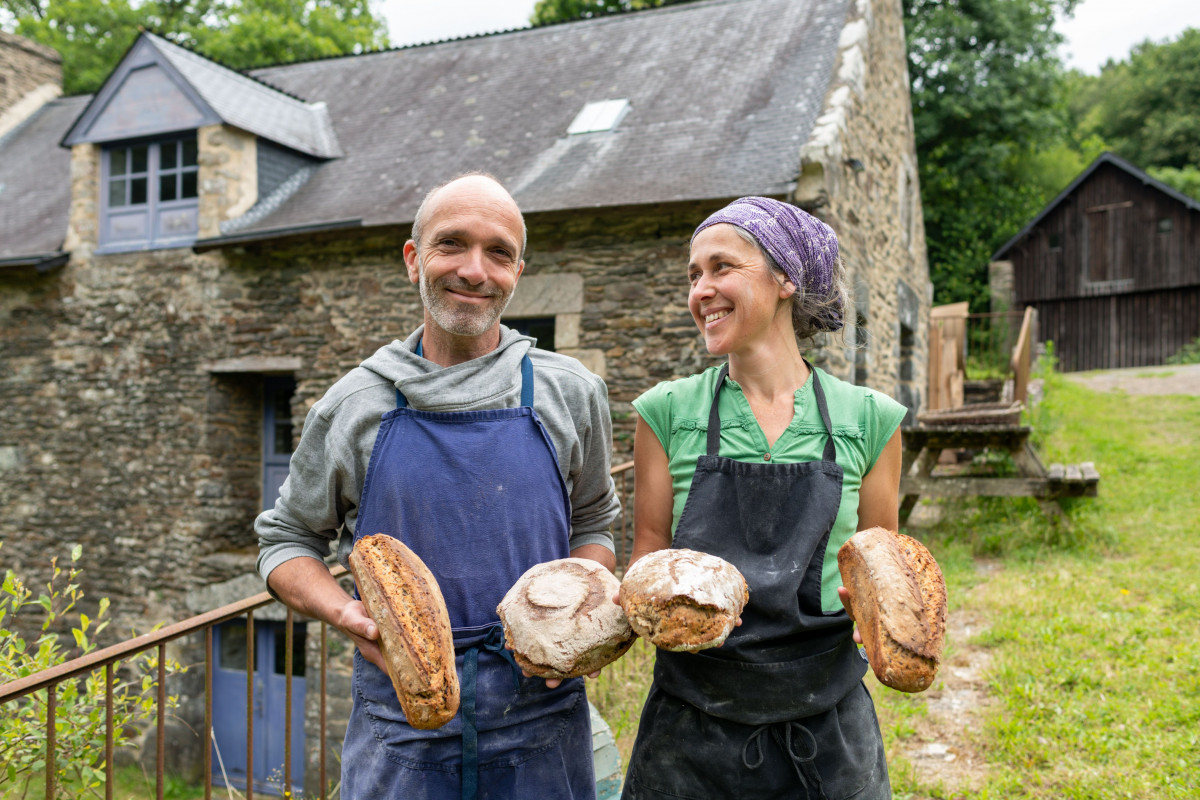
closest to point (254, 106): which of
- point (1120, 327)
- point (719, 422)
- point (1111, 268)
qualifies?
point (719, 422)

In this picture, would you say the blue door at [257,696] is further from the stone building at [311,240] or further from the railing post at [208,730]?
the railing post at [208,730]

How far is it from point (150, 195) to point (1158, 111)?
34.1 m

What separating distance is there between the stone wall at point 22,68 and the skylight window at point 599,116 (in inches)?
408

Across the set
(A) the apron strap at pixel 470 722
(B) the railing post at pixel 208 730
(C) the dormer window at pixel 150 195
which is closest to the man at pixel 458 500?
(A) the apron strap at pixel 470 722

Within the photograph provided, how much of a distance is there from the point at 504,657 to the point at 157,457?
8564 mm

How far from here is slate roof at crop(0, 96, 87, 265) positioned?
9727mm

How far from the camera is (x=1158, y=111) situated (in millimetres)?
30031

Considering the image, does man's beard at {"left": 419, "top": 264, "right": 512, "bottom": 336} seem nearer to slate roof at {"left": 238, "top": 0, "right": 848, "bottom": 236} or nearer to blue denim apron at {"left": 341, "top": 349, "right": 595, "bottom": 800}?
blue denim apron at {"left": 341, "top": 349, "right": 595, "bottom": 800}

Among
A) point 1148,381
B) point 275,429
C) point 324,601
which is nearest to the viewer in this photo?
point 324,601

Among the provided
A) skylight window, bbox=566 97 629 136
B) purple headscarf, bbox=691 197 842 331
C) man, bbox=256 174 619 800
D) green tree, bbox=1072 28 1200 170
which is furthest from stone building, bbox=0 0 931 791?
green tree, bbox=1072 28 1200 170

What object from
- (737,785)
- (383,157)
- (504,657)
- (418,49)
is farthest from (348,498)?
(418,49)

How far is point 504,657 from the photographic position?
5.35 ft

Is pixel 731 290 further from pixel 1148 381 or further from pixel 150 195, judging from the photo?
pixel 1148 381

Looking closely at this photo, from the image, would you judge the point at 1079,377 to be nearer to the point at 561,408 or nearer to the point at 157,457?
the point at 157,457
